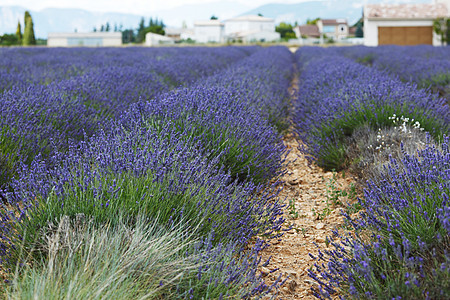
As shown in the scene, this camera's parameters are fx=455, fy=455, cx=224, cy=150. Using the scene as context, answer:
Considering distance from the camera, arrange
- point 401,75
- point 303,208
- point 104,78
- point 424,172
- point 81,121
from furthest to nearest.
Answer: point 401,75, point 104,78, point 81,121, point 303,208, point 424,172

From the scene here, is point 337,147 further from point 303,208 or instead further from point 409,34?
point 409,34

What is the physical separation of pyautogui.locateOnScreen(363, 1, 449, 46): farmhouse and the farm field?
25711mm

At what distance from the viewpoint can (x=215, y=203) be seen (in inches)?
92.2

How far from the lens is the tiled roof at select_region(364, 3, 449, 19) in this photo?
28.6 m

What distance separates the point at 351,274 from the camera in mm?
1796

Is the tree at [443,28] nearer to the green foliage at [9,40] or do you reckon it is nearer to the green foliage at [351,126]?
the green foliage at [351,126]

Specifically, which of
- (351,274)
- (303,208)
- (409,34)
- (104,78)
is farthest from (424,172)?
(409,34)

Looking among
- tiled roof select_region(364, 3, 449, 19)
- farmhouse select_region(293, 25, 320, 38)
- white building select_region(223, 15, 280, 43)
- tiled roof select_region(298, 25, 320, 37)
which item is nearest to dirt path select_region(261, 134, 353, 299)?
tiled roof select_region(364, 3, 449, 19)

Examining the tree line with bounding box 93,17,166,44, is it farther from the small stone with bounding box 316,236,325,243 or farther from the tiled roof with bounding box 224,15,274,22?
the small stone with bounding box 316,236,325,243

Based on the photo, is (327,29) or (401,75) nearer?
(401,75)

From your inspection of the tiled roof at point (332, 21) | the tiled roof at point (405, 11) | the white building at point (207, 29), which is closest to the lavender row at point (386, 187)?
the tiled roof at point (405, 11)

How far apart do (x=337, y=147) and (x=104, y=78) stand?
2880mm

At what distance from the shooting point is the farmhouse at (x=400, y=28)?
92.3 ft

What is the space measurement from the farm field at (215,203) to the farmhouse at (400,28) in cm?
2571
